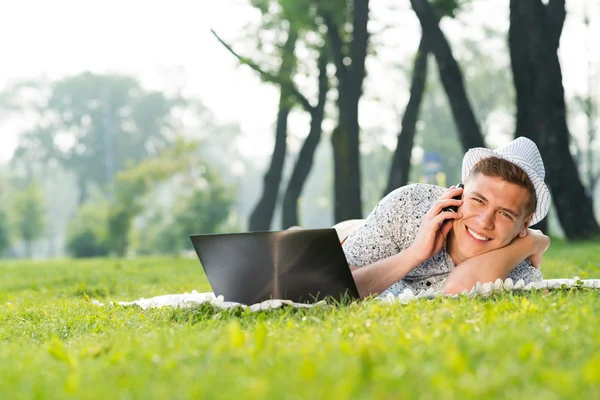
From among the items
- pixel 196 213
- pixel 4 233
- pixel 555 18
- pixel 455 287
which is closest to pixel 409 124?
pixel 555 18

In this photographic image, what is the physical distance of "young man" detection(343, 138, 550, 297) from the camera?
15.1ft

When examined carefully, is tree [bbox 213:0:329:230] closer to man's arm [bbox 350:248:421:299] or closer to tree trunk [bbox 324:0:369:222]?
tree trunk [bbox 324:0:369:222]

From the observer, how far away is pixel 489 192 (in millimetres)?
4562

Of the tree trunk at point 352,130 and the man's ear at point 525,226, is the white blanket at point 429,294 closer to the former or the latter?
the man's ear at point 525,226

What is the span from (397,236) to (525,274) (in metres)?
0.97

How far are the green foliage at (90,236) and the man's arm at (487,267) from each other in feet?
92.7

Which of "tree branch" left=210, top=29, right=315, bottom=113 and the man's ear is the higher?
"tree branch" left=210, top=29, right=315, bottom=113

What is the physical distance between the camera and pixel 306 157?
67.7 feet

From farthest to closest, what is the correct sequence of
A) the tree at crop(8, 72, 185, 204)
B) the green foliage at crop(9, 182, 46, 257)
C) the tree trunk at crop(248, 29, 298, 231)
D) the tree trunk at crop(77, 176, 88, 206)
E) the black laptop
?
the tree at crop(8, 72, 185, 204) → the tree trunk at crop(77, 176, 88, 206) → the green foliage at crop(9, 182, 46, 257) → the tree trunk at crop(248, 29, 298, 231) → the black laptop

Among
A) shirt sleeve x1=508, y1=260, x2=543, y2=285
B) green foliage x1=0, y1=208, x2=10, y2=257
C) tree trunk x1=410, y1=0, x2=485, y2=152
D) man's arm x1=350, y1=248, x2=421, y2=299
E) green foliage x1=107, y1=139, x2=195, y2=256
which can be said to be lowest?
green foliage x1=0, y1=208, x2=10, y2=257

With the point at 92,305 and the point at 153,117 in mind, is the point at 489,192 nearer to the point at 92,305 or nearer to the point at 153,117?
the point at 92,305

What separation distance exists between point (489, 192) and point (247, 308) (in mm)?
1629

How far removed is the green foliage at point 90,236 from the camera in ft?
106

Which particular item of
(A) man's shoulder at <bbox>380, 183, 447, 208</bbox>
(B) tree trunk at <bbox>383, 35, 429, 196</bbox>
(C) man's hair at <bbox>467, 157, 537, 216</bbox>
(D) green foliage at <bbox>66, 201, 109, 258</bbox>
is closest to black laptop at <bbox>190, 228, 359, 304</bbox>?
(A) man's shoulder at <bbox>380, 183, 447, 208</bbox>
